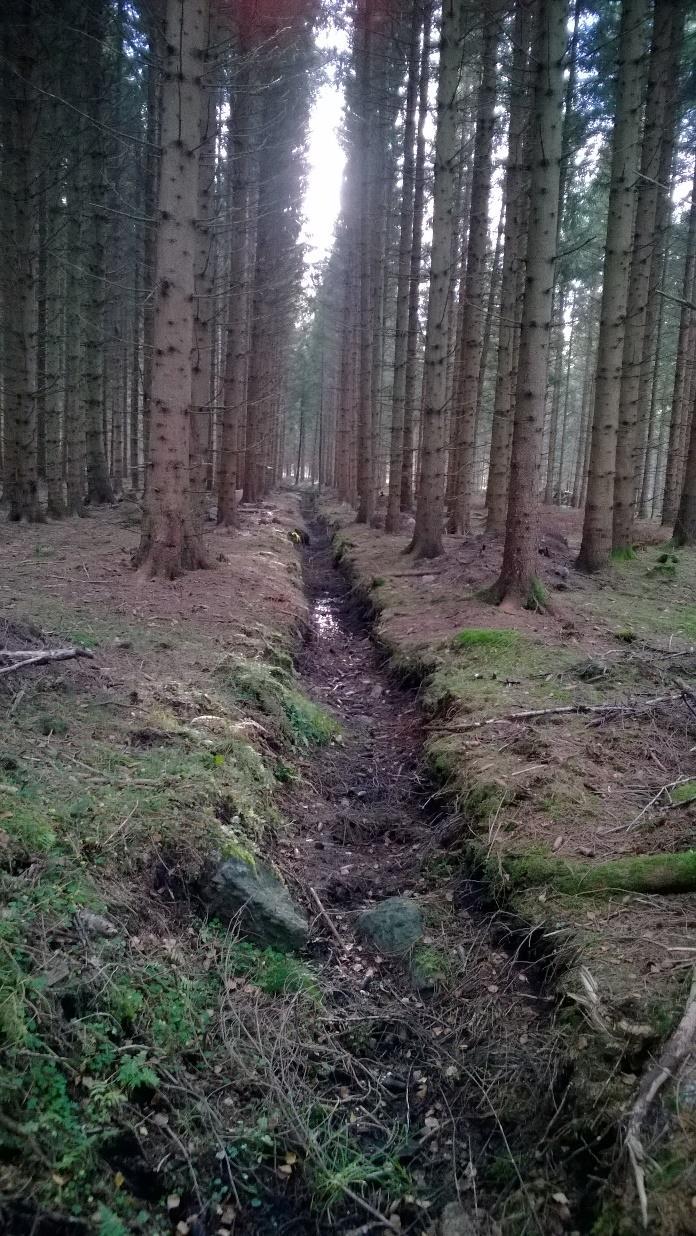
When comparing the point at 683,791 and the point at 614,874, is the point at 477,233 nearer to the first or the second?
the point at 683,791

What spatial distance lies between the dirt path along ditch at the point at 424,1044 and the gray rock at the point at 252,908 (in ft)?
0.73

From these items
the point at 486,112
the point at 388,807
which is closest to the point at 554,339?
the point at 486,112

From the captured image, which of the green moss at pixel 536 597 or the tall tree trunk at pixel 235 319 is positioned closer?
the green moss at pixel 536 597

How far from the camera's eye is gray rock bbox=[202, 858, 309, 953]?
3.83 meters

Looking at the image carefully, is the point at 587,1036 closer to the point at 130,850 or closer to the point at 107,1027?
the point at 107,1027

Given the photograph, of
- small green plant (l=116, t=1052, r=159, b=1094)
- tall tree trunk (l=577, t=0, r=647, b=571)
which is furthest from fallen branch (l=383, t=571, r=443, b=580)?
small green plant (l=116, t=1052, r=159, b=1094)

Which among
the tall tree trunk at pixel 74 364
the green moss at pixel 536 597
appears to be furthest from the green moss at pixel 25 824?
the tall tree trunk at pixel 74 364

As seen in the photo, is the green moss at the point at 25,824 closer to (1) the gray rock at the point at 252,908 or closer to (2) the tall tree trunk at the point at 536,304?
(1) the gray rock at the point at 252,908

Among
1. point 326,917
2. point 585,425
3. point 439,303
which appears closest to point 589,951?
point 326,917

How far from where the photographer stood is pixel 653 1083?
248cm

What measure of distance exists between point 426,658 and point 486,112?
446 inches

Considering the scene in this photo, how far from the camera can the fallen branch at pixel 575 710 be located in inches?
224

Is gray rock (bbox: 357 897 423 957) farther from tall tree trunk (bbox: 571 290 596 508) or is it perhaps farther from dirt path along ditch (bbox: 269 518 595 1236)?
tall tree trunk (bbox: 571 290 596 508)

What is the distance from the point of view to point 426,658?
805cm
